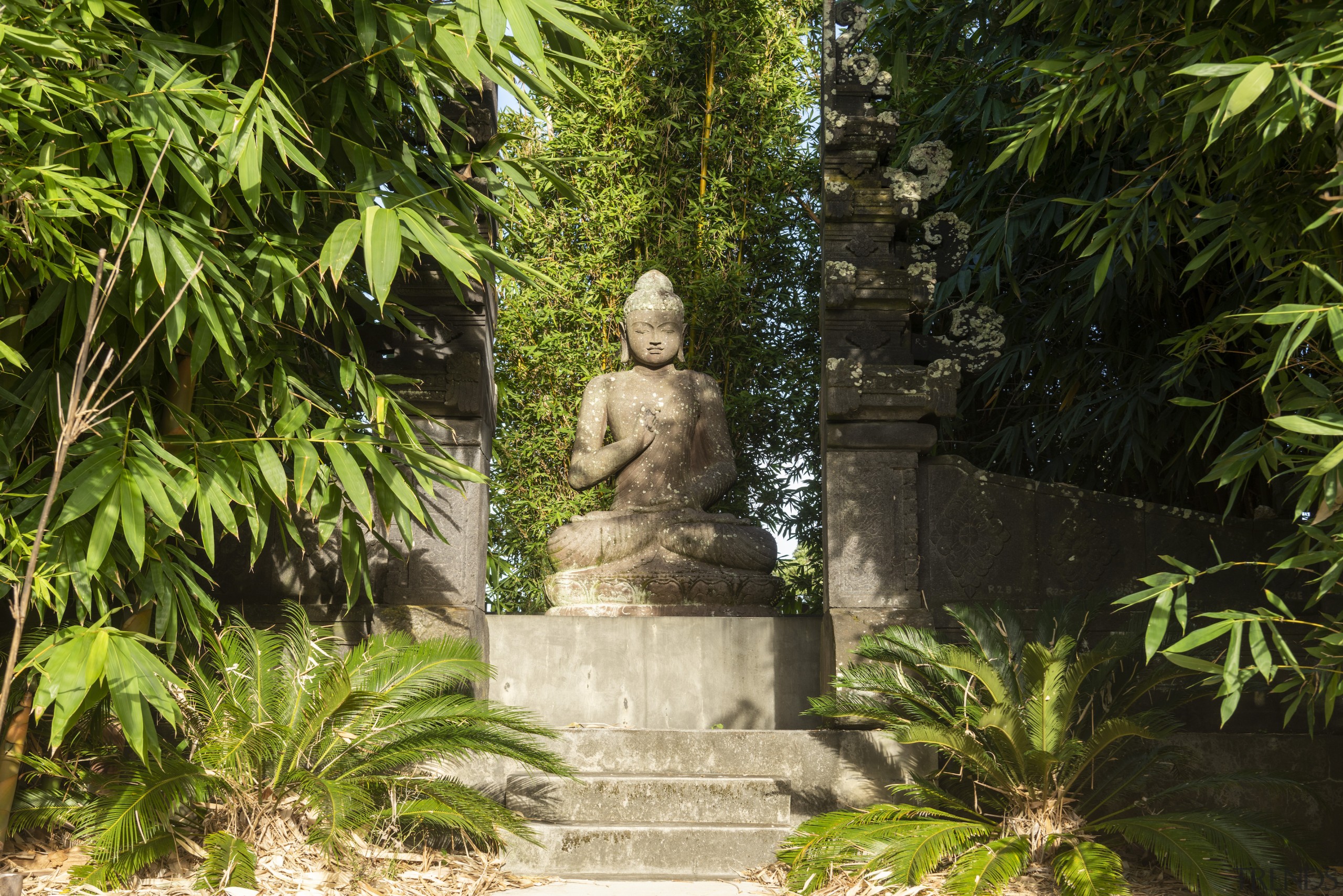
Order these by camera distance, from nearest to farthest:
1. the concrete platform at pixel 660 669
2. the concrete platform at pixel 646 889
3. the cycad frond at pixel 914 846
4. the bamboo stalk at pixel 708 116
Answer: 1. the cycad frond at pixel 914 846
2. the concrete platform at pixel 646 889
3. the concrete platform at pixel 660 669
4. the bamboo stalk at pixel 708 116

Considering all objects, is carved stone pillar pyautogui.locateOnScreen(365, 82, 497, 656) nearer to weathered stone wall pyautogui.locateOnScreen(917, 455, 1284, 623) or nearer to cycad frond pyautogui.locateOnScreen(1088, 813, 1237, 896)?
weathered stone wall pyautogui.locateOnScreen(917, 455, 1284, 623)

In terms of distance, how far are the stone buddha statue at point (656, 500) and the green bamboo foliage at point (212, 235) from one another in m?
2.17

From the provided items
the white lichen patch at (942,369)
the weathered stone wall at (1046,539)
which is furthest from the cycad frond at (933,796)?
the white lichen patch at (942,369)

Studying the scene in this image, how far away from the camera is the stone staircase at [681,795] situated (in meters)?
5.06

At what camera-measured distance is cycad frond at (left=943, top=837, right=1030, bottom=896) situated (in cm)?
434

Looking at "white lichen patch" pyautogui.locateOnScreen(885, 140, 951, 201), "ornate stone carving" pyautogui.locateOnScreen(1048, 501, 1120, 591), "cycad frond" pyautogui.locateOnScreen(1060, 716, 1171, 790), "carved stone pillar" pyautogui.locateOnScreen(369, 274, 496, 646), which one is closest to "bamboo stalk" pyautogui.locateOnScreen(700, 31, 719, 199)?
"white lichen patch" pyautogui.locateOnScreen(885, 140, 951, 201)

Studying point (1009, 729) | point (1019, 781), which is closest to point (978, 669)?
point (1009, 729)

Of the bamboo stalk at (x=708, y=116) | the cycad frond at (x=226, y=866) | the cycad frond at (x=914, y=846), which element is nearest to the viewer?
the cycad frond at (x=226, y=866)

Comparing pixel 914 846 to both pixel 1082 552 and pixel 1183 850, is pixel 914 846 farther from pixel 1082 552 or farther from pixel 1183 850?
pixel 1082 552

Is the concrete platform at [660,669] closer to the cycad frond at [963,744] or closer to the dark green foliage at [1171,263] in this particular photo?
the cycad frond at [963,744]

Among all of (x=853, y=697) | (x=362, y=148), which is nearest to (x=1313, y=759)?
(x=853, y=697)

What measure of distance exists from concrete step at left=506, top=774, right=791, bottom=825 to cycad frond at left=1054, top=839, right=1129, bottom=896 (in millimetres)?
1326

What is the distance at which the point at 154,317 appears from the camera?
418 centimetres

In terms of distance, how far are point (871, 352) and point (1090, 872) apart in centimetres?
285
